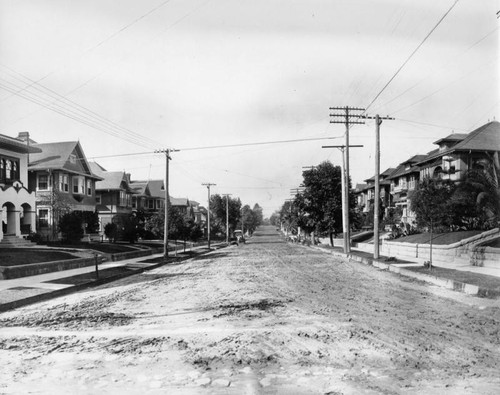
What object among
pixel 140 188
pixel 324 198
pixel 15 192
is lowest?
pixel 324 198

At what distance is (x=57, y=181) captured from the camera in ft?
118

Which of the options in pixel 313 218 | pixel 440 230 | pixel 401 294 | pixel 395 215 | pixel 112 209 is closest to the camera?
pixel 401 294

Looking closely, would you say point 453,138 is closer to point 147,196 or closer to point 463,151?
point 463,151

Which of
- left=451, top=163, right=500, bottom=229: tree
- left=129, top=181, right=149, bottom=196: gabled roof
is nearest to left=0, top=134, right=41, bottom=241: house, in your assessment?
left=451, top=163, right=500, bottom=229: tree

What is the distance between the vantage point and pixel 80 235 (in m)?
30.5

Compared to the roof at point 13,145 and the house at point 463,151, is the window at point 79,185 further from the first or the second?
the house at point 463,151

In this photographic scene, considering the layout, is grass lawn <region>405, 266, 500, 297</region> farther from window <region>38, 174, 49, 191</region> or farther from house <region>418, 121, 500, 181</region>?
window <region>38, 174, 49, 191</region>

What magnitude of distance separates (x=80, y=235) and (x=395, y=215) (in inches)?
1512

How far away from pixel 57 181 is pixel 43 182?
3.83 feet

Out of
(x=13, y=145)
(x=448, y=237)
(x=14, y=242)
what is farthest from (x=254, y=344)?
(x=13, y=145)

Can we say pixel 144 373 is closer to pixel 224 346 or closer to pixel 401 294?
pixel 224 346

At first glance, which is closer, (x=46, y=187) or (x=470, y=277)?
(x=470, y=277)

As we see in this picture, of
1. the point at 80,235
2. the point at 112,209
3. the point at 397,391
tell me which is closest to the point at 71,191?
the point at 80,235

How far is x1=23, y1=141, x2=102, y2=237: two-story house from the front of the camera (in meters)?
33.3
